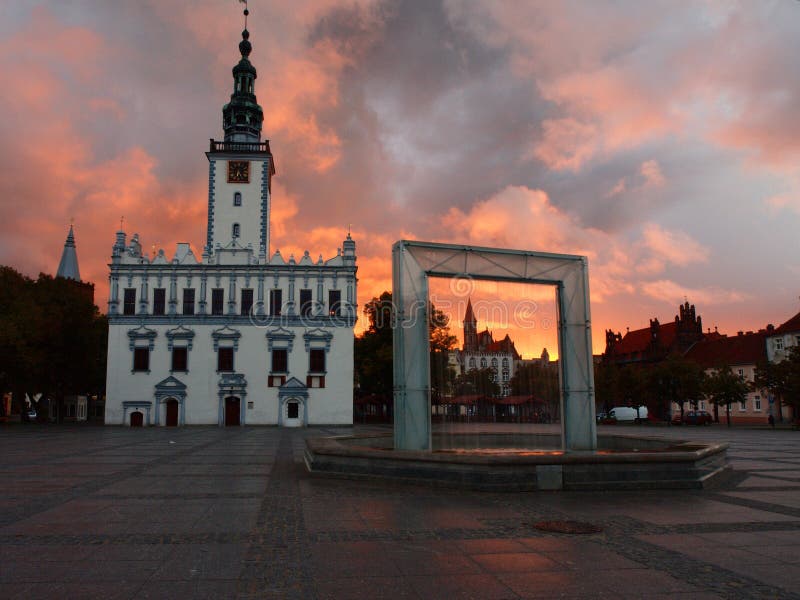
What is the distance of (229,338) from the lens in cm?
5600

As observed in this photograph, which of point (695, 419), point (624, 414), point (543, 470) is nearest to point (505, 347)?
point (543, 470)

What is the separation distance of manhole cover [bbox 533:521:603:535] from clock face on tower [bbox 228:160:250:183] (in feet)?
190

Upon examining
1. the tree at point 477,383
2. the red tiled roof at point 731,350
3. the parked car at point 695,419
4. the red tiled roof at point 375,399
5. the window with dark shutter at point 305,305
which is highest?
the window with dark shutter at point 305,305

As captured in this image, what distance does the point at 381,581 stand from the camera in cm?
710

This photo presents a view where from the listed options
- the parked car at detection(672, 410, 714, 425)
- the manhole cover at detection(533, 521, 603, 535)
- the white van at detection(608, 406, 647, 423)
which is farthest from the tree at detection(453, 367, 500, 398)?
the white van at detection(608, 406, 647, 423)

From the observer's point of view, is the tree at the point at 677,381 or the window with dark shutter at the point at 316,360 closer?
the window with dark shutter at the point at 316,360

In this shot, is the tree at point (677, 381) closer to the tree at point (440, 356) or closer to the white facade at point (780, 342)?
the white facade at point (780, 342)

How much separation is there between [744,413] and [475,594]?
8514 centimetres

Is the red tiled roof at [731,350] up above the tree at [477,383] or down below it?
above

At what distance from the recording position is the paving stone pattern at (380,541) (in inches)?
273

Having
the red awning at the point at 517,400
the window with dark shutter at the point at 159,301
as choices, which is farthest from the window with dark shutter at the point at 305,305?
the red awning at the point at 517,400

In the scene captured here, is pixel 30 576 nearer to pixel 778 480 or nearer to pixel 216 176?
pixel 778 480

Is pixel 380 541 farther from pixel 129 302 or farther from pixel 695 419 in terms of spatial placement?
pixel 695 419

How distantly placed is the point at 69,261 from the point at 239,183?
6769cm
